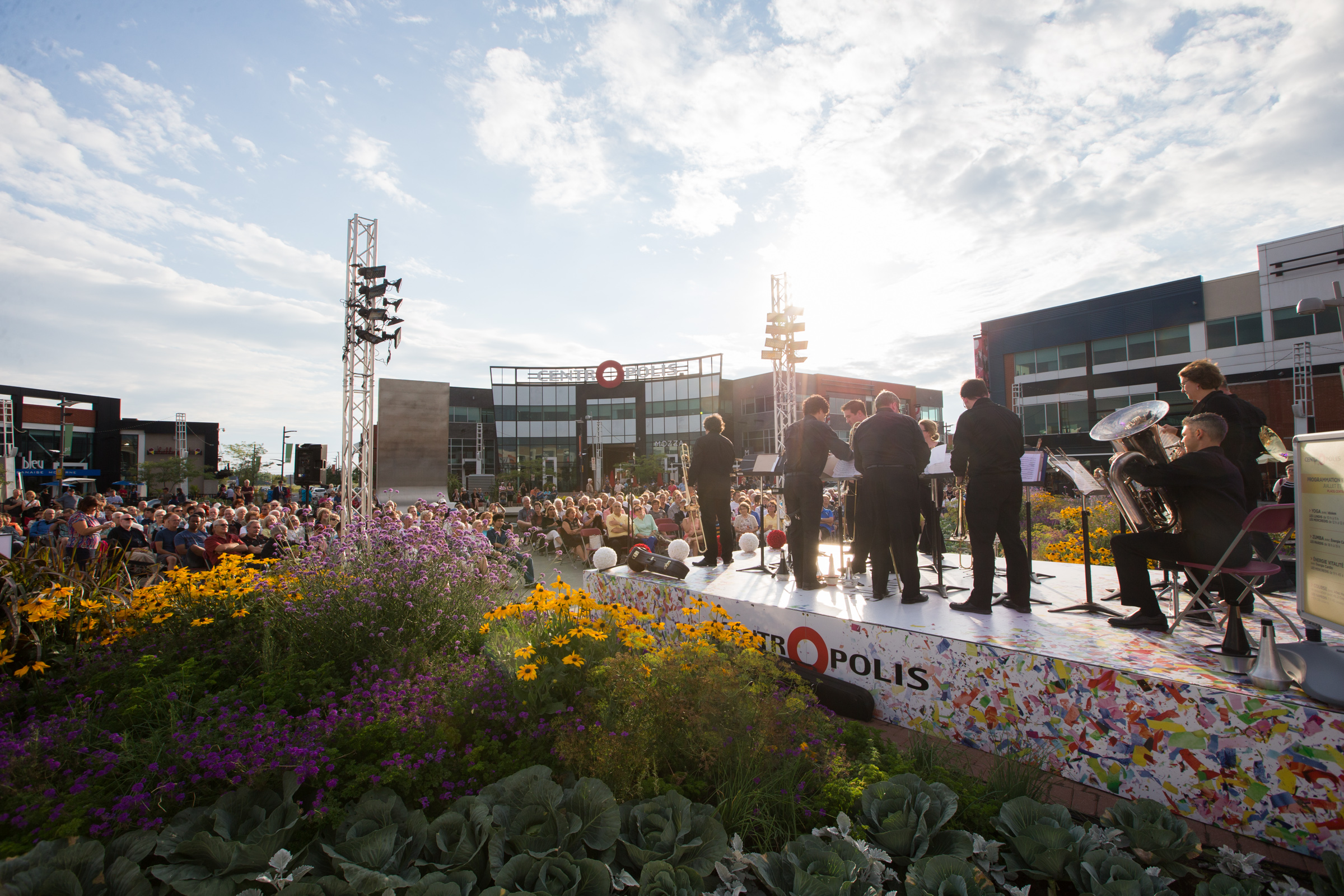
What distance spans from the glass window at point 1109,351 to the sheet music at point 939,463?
3596 centimetres

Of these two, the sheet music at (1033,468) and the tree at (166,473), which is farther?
the tree at (166,473)

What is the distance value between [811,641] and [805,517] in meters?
1.28

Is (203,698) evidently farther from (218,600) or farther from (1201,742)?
(1201,742)

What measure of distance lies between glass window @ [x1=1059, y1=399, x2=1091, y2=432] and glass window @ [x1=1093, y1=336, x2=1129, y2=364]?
2427 mm

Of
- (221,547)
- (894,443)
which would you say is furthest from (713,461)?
(221,547)

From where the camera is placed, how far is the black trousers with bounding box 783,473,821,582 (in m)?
5.49

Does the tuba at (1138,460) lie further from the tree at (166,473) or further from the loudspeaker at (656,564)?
the tree at (166,473)

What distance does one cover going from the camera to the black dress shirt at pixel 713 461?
668cm

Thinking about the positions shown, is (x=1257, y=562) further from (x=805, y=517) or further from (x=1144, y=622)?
(x=805, y=517)

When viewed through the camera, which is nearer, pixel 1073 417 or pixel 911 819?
pixel 911 819

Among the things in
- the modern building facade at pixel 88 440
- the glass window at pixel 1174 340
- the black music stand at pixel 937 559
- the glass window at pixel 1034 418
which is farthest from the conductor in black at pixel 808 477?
the modern building facade at pixel 88 440

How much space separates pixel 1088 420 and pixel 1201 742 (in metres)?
38.0

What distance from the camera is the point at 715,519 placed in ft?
23.2

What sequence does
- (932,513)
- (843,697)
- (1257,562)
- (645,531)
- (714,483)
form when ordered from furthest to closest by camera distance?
(645,531)
(714,483)
(932,513)
(843,697)
(1257,562)
